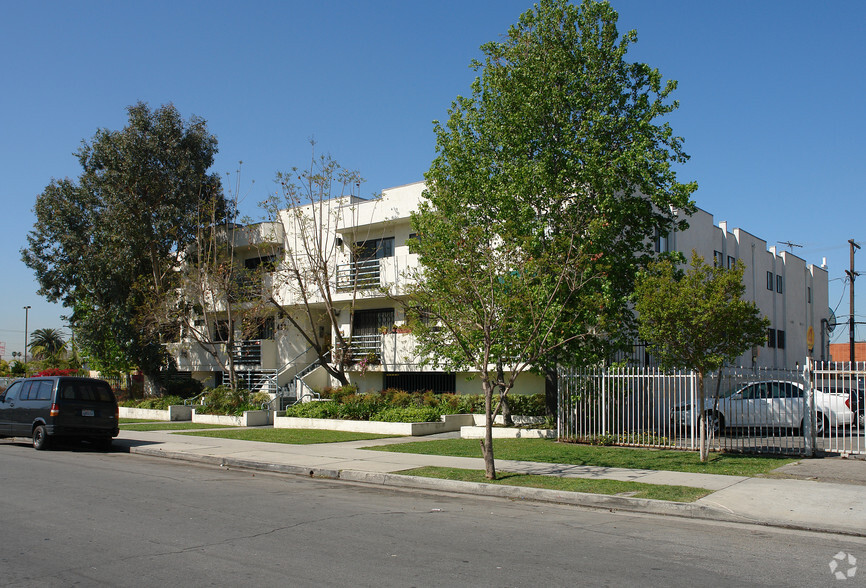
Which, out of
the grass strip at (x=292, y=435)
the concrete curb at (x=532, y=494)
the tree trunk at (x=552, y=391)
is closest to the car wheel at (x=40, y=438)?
the grass strip at (x=292, y=435)

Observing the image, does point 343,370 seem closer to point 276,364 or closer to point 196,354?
point 276,364

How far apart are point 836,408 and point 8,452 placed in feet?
69.3

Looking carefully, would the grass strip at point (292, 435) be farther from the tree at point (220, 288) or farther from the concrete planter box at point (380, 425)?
the tree at point (220, 288)

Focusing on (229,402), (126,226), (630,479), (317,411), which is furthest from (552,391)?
(126,226)

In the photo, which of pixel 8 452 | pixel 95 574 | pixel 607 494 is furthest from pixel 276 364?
pixel 95 574

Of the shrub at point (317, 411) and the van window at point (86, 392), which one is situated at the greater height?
the van window at point (86, 392)

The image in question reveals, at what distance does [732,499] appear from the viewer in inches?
409

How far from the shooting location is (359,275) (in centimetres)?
2808

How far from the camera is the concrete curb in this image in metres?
9.48

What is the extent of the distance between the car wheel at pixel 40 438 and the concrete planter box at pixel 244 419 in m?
7.96

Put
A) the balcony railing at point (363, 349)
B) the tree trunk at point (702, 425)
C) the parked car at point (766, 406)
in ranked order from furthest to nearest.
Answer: the balcony railing at point (363, 349), the parked car at point (766, 406), the tree trunk at point (702, 425)

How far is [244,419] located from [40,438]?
8.10 meters

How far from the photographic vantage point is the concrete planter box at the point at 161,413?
27931mm

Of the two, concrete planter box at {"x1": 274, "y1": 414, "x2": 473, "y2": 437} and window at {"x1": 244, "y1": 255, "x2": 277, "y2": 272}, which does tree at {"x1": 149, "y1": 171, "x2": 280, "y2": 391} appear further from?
concrete planter box at {"x1": 274, "y1": 414, "x2": 473, "y2": 437}
